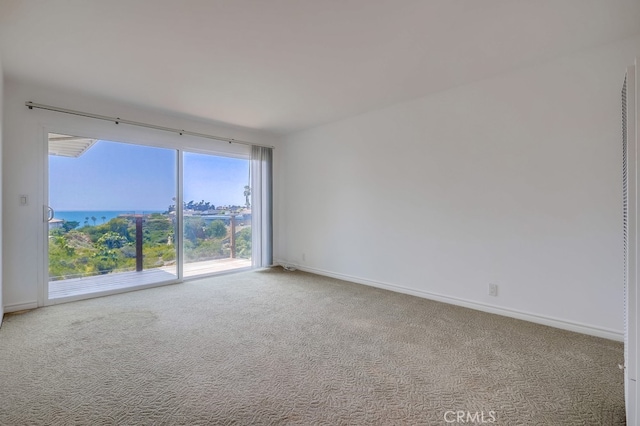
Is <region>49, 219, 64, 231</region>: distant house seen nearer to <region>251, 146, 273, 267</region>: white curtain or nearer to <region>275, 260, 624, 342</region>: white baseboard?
<region>251, 146, 273, 267</region>: white curtain

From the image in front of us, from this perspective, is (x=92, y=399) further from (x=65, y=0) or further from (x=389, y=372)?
(x=65, y=0)

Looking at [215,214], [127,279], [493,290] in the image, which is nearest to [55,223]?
[127,279]

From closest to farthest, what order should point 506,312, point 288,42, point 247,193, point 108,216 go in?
point 288,42 → point 506,312 → point 108,216 → point 247,193

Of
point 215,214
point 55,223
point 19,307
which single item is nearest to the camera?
point 19,307

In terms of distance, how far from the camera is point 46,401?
164 centimetres

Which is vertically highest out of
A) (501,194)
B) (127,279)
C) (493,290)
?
(501,194)

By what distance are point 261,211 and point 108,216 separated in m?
2.19

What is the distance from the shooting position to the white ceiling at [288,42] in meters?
1.95

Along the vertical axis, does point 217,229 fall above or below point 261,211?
below

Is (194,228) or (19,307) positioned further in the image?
(194,228)

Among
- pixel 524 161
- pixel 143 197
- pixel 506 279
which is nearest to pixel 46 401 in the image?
pixel 143 197

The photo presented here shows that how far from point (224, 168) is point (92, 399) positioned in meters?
3.72

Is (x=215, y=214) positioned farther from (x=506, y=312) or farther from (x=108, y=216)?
(x=506, y=312)

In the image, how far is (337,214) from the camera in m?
4.53
